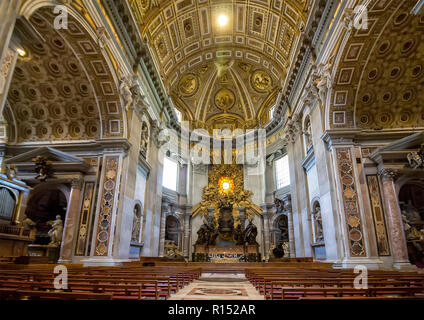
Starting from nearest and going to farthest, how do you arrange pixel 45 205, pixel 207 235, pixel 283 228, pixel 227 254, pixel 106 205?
pixel 106 205 → pixel 45 205 → pixel 227 254 → pixel 207 235 → pixel 283 228

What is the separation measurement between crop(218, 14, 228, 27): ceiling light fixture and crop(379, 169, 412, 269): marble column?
1393 cm

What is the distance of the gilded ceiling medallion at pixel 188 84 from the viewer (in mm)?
22114

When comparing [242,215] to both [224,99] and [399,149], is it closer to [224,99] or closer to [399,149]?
[224,99]

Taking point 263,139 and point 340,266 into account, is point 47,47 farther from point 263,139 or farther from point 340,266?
point 263,139

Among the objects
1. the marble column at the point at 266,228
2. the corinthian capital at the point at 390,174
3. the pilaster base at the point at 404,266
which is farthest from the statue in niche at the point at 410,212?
the marble column at the point at 266,228

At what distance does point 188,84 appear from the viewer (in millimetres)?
22531

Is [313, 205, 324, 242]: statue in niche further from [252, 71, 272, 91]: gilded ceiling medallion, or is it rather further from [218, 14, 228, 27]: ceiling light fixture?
[218, 14, 228, 27]: ceiling light fixture

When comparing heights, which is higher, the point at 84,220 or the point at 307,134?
the point at 307,134

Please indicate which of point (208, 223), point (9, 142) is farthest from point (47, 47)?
point (208, 223)

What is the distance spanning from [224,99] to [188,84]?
3.78m

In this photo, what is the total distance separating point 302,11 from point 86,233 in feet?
48.3

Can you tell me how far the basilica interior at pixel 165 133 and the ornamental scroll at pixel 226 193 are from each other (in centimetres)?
373

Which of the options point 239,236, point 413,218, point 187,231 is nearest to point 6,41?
point 413,218

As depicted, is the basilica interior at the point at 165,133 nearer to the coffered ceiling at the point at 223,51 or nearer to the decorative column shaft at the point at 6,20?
the decorative column shaft at the point at 6,20
